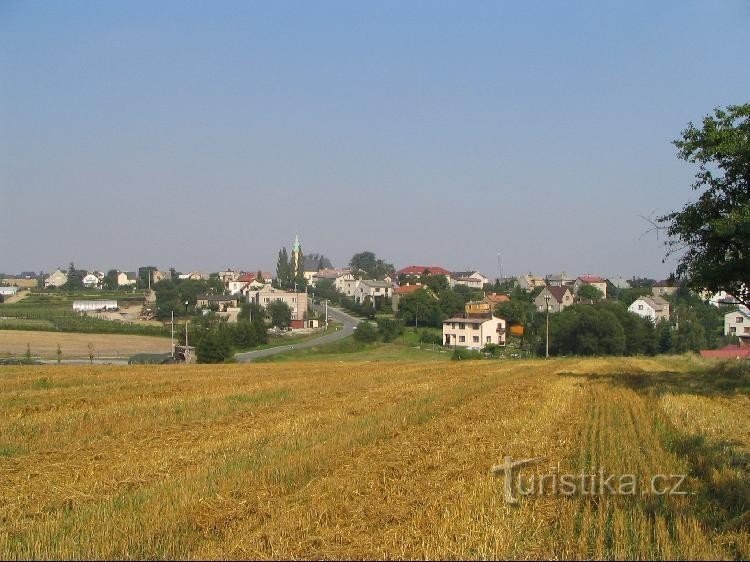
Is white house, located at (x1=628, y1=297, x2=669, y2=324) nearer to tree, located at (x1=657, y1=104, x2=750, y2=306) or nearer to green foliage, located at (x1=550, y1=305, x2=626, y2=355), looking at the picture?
green foliage, located at (x1=550, y1=305, x2=626, y2=355)

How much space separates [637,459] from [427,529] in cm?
480

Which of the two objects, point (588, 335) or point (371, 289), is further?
point (371, 289)

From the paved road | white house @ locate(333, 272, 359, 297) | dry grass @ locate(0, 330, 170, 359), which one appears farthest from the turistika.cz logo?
white house @ locate(333, 272, 359, 297)

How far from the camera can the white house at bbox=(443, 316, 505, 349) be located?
84438mm

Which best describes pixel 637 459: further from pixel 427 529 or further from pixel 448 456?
pixel 427 529

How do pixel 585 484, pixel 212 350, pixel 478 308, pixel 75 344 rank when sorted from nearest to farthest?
1. pixel 585 484
2. pixel 212 350
3. pixel 75 344
4. pixel 478 308

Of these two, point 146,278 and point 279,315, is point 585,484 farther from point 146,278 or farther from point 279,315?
point 146,278

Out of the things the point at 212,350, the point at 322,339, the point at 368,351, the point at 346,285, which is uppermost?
the point at 346,285

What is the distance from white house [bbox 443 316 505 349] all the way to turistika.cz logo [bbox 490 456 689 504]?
74.5 metres

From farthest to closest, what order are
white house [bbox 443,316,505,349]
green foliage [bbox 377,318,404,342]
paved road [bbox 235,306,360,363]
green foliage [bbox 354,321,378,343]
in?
green foliage [bbox 377,318,404,342], white house [bbox 443,316,505,349], green foliage [bbox 354,321,378,343], paved road [bbox 235,306,360,363]

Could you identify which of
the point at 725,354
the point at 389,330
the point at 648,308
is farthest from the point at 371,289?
the point at 725,354

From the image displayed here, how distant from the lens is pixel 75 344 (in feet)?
229

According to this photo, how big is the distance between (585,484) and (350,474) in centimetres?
304

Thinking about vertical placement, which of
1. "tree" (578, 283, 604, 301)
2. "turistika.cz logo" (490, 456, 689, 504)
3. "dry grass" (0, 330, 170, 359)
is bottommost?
"dry grass" (0, 330, 170, 359)
